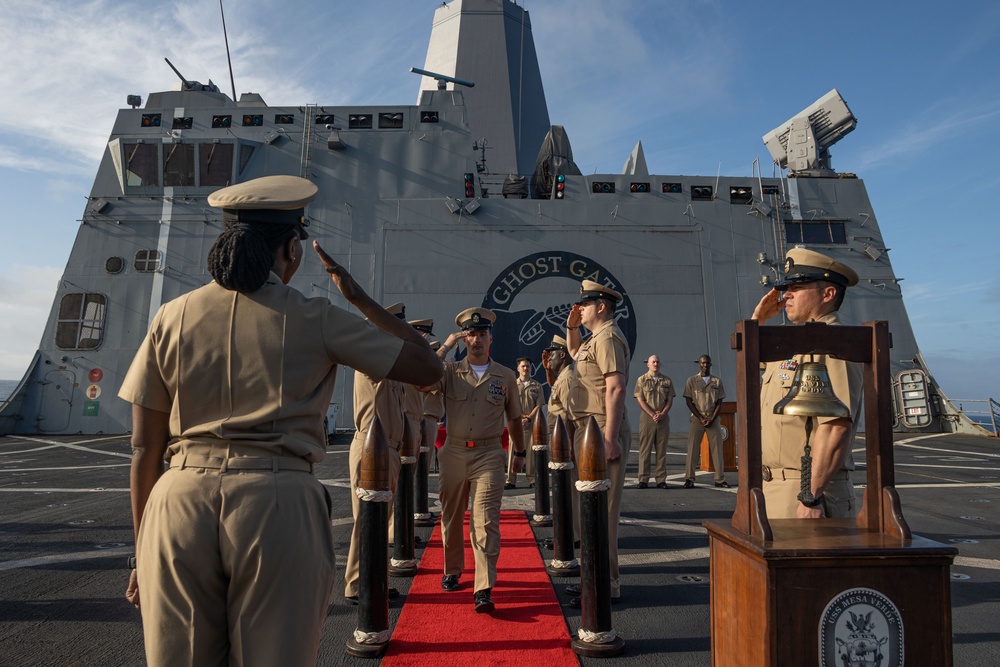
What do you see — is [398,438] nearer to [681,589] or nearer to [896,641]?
[681,589]

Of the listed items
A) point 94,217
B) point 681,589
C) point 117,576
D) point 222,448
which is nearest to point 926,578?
point 222,448

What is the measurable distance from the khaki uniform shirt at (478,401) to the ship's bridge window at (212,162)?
15060 mm

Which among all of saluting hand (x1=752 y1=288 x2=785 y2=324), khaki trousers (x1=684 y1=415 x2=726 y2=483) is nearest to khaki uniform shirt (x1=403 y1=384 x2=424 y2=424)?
saluting hand (x1=752 y1=288 x2=785 y2=324)

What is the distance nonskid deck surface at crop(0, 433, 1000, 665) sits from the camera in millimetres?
3289

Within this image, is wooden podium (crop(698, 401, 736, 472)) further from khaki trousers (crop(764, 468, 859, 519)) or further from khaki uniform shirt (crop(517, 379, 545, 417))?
khaki trousers (crop(764, 468, 859, 519))

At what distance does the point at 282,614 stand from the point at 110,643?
262 cm

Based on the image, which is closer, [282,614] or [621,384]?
[282,614]

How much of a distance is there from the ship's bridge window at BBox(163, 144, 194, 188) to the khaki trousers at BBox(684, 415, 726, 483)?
14.9 m

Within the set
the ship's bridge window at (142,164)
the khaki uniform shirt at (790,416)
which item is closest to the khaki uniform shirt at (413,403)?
the khaki uniform shirt at (790,416)

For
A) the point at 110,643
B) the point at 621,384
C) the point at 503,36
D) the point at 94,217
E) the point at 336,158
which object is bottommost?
the point at 110,643

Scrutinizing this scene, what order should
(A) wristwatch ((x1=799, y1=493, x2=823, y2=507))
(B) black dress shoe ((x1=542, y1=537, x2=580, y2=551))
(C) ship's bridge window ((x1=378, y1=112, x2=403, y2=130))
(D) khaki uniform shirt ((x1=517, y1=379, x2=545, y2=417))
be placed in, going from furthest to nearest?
(C) ship's bridge window ((x1=378, y1=112, x2=403, y2=130)) → (D) khaki uniform shirt ((x1=517, y1=379, x2=545, y2=417)) → (B) black dress shoe ((x1=542, y1=537, x2=580, y2=551)) → (A) wristwatch ((x1=799, y1=493, x2=823, y2=507))

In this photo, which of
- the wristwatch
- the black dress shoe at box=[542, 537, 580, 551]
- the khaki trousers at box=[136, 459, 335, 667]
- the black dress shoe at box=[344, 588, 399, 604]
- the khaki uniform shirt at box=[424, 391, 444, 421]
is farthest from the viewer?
the black dress shoe at box=[542, 537, 580, 551]

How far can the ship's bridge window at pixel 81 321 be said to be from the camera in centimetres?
1588

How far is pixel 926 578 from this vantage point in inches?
77.6
